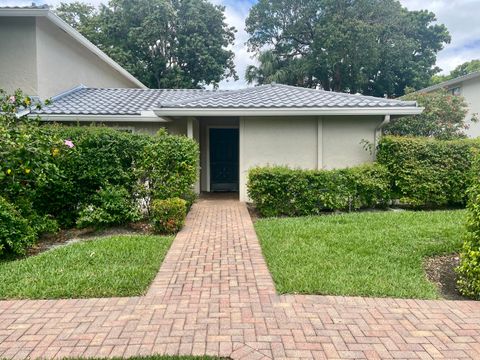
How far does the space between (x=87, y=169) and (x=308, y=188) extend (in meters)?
5.23

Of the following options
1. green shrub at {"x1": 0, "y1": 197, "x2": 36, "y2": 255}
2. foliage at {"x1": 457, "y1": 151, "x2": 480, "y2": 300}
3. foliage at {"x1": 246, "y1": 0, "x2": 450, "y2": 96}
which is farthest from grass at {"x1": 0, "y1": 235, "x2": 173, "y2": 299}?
foliage at {"x1": 246, "y1": 0, "x2": 450, "y2": 96}

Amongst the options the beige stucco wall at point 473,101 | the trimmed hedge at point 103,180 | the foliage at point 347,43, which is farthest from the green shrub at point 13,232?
the foliage at point 347,43

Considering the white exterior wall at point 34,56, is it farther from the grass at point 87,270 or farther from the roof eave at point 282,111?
the grass at point 87,270

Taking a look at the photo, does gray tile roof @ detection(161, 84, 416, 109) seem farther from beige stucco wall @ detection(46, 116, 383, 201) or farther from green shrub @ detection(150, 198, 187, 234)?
green shrub @ detection(150, 198, 187, 234)

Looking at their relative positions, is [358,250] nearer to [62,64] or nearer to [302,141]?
[302,141]

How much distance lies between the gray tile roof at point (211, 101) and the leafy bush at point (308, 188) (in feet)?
7.49

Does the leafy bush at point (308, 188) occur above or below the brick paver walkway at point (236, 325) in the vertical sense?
→ above

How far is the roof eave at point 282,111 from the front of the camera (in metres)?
10.2

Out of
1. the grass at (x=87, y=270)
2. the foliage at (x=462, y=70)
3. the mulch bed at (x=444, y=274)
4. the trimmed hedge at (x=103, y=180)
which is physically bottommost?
the mulch bed at (x=444, y=274)

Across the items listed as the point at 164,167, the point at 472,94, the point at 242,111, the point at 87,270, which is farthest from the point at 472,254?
the point at 472,94

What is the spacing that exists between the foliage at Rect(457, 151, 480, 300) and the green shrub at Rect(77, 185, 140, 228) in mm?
6142

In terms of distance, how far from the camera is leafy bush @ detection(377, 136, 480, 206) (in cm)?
954

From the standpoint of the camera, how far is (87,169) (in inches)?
302

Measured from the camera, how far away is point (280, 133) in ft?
35.8
